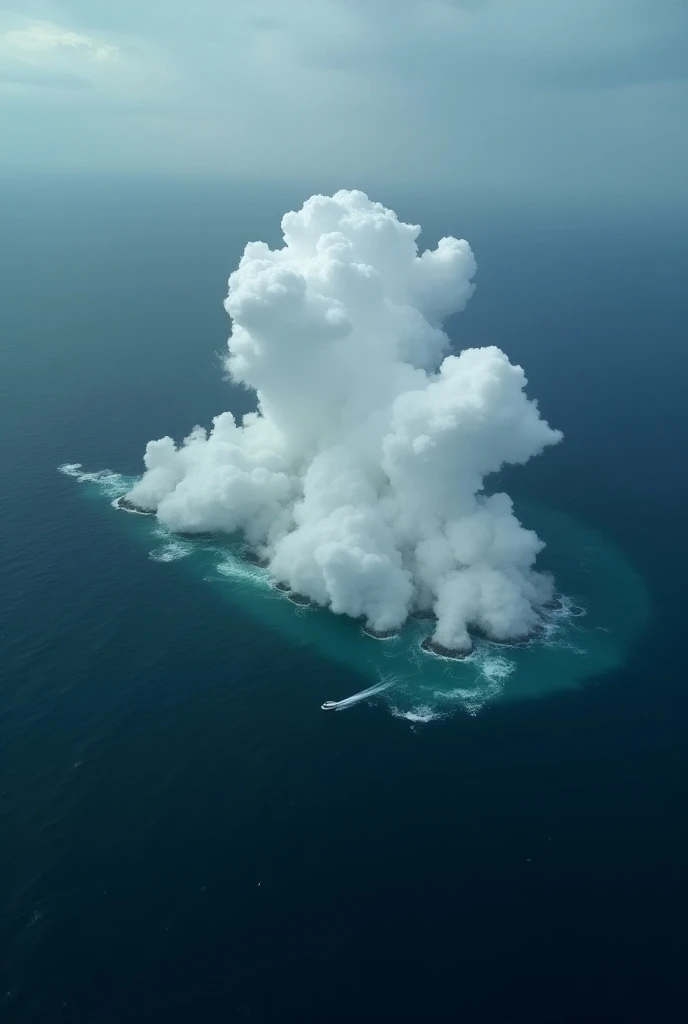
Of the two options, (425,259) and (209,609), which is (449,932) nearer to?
(209,609)

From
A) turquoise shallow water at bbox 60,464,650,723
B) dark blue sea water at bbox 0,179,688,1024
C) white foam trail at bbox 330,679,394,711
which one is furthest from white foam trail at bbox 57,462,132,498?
white foam trail at bbox 330,679,394,711

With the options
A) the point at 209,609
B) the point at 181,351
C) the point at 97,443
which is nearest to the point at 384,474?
the point at 209,609

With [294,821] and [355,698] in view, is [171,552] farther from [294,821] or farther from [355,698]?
[294,821]

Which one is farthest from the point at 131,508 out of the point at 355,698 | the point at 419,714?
the point at 419,714

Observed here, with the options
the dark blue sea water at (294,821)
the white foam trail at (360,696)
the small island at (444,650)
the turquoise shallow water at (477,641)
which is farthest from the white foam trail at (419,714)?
the small island at (444,650)

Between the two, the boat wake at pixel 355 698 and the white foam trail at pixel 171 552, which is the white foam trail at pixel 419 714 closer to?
the boat wake at pixel 355 698

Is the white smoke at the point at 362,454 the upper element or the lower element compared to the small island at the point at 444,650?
upper
